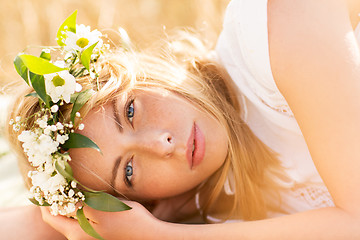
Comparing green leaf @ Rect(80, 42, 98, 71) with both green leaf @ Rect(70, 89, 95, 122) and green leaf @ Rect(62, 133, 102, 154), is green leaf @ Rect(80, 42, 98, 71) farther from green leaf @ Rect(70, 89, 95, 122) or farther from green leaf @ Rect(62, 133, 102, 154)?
green leaf @ Rect(62, 133, 102, 154)

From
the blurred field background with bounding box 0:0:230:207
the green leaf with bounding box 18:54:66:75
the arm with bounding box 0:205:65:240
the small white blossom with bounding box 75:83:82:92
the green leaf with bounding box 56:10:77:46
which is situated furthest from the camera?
the blurred field background with bounding box 0:0:230:207

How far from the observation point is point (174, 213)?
2.15 metres

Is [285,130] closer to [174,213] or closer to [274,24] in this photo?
[274,24]

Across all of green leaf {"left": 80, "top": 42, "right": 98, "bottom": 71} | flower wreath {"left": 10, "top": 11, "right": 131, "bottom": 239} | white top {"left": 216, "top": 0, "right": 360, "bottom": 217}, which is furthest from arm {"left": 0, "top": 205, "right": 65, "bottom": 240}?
white top {"left": 216, "top": 0, "right": 360, "bottom": 217}

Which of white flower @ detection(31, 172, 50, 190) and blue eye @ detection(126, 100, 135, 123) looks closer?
white flower @ detection(31, 172, 50, 190)

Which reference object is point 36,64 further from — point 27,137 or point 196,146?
point 196,146

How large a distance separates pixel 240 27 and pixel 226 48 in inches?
10.2

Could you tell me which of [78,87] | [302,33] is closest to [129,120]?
[78,87]

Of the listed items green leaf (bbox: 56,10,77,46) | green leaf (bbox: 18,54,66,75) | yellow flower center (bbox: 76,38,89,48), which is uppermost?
green leaf (bbox: 56,10,77,46)

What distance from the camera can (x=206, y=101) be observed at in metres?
1.82

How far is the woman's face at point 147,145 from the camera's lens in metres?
1.61

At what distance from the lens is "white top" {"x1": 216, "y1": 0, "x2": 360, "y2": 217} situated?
171 cm

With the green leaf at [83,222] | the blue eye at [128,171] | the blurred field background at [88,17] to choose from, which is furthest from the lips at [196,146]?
the blurred field background at [88,17]

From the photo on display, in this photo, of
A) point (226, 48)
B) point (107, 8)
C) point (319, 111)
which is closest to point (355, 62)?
point (319, 111)
